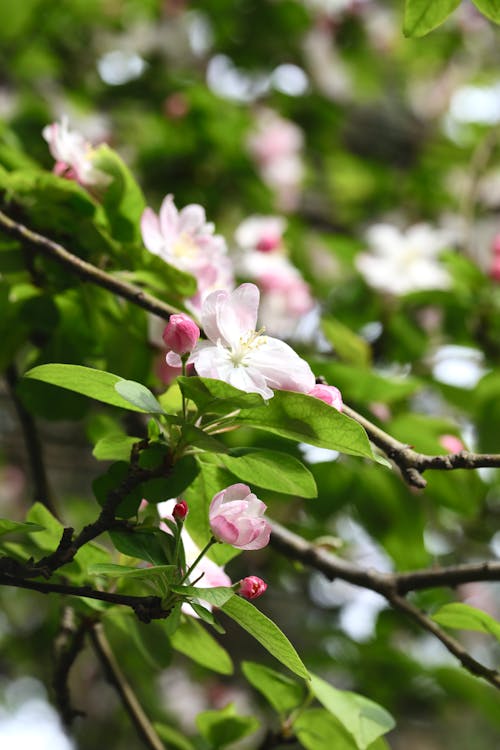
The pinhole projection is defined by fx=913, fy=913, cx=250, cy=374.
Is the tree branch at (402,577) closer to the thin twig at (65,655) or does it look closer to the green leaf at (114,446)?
the thin twig at (65,655)

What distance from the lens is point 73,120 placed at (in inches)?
93.5

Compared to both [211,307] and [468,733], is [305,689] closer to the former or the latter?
[211,307]

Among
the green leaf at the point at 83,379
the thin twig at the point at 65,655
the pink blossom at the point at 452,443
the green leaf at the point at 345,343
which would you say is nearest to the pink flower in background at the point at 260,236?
the green leaf at the point at 345,343

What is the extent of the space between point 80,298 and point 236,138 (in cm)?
128

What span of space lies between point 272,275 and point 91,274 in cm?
80

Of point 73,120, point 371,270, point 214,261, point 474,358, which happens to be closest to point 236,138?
point 73,120

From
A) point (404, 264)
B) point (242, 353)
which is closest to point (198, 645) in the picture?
point (242, 353)

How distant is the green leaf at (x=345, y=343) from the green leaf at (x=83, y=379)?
63 centimetres

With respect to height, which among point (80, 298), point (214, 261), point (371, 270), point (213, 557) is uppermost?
point (371, 270)

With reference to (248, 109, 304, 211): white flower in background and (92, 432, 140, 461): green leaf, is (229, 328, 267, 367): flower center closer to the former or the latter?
(92, 432, 140, 461): green leaf

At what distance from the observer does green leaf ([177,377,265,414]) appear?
2.23 feet

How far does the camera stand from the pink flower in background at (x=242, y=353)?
0.74 meters

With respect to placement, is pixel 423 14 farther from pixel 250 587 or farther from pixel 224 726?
pixel 224 726

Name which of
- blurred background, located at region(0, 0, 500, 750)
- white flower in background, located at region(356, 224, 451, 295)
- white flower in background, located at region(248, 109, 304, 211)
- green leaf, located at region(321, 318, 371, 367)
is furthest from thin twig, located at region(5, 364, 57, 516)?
white flower in background, located at region(248, 109, 304, 211)
